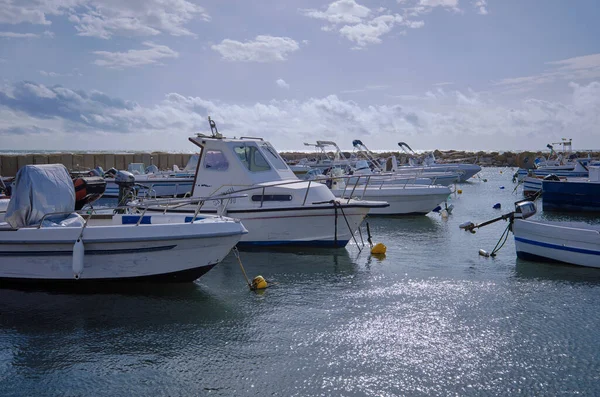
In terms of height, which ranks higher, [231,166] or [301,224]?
[231,166]

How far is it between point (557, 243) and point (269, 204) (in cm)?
637

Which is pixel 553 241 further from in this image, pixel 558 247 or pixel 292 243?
pixel 292 243

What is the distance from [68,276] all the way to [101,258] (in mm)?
616

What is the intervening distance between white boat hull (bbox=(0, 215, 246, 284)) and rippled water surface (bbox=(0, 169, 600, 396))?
15.9 inches

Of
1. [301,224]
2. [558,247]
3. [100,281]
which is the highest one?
[301,224]

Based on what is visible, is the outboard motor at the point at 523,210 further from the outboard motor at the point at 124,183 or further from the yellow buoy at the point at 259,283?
the outboard motor at the point at 124,183

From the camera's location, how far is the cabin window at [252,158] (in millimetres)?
14070

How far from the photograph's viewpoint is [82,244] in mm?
8891

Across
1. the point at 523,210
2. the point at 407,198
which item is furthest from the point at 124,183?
the point at 407,198

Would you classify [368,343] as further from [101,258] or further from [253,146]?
[253,146]

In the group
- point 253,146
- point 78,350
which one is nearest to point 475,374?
point 78,350

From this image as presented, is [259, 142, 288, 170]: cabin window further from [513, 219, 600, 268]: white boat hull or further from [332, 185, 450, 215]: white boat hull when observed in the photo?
[332, 185, 450, 215]: white boat hull

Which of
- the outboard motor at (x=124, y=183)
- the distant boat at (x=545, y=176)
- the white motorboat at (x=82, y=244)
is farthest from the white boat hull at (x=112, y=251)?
the distant boat at (x=545, y=176)

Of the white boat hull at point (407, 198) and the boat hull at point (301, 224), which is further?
the white boat hull at point (407, 198)
